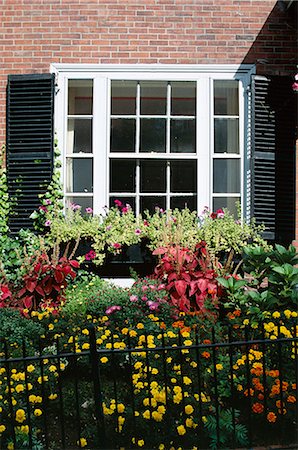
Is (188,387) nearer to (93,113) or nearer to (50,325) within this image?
(50,325)

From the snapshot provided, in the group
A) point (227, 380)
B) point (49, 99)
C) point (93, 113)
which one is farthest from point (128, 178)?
point (227, 380)

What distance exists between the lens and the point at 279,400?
10.9 ft

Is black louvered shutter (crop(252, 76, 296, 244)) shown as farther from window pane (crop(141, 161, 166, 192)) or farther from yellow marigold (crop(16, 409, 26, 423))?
yellow marigold (crop(16, 409, 26, 423))

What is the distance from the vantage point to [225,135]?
6.43m

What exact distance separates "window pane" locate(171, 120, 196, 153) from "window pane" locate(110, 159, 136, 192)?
2.04ft

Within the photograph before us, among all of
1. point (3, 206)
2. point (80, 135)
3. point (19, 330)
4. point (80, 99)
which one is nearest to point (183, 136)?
point (80, 135)

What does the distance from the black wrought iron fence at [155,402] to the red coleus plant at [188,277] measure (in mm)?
1040

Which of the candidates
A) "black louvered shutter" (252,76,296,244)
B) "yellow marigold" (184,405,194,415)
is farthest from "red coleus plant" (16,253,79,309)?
"black louvered shutter" (252,76,296,244)

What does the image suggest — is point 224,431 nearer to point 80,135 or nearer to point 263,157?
point 263,157

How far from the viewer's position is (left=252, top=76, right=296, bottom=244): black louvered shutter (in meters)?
6.07

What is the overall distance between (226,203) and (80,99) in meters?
2.43

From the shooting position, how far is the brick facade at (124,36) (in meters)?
6.23

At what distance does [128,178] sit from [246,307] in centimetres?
268

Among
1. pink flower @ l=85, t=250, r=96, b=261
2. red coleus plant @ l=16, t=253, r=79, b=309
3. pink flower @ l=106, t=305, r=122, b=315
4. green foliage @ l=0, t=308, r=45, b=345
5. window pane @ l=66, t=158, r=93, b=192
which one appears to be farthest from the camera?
window pane @ l=66, t=158, r=93, b=192
